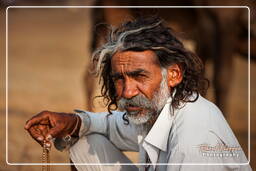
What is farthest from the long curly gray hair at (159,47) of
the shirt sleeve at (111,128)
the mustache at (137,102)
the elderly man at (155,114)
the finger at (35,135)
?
the finger at (35,135)

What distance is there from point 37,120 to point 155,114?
1.82 feet

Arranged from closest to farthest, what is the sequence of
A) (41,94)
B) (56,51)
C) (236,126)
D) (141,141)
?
(141,141), (236,126), (41,94), (56,51)

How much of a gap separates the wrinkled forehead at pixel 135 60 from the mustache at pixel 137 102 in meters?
0.13

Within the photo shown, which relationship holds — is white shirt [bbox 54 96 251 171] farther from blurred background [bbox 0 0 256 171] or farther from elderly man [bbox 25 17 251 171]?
blurred background [bbox 0 0 256 171]

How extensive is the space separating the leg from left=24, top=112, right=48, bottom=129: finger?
0.88 ft

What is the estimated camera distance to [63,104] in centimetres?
713

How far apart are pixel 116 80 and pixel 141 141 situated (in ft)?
1.15

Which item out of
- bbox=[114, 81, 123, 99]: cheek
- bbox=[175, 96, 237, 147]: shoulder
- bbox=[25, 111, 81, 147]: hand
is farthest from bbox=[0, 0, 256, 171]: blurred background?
bbox=[175, 96, 237, 147]: shoulder

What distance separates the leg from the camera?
11.2 ft

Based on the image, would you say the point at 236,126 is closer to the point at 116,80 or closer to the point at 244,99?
the point at 244,99

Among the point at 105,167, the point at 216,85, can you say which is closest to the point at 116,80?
the point at 105,167

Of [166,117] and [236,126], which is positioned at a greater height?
[166,117]

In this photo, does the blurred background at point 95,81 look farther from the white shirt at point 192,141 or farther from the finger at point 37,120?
the white shirt at point 192,141

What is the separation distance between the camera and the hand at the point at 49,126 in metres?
3.19
